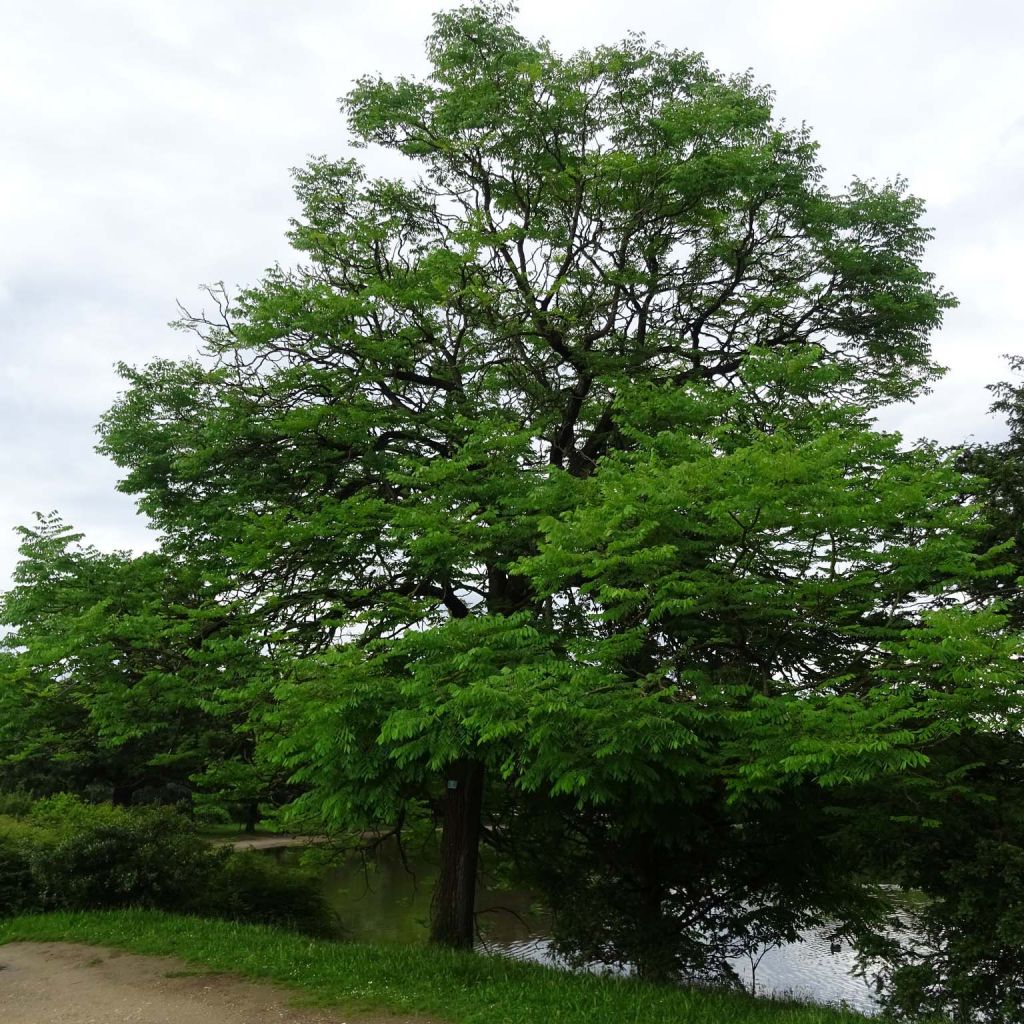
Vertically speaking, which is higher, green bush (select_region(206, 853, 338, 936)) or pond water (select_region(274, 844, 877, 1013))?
green bush (select_region(206, 853, 338, 936))

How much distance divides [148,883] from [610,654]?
33.6 feet

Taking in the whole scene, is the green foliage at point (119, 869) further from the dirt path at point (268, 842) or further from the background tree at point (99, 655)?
the dirt path at point (268, 842)

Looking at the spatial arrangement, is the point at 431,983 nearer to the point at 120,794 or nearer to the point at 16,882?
the point at 16,882

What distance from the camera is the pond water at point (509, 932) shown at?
18.5 meters

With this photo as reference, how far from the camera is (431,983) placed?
31.4ft

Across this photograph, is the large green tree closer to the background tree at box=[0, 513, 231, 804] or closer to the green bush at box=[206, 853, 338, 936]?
the background tree at box=[0, 513, 231, 804]

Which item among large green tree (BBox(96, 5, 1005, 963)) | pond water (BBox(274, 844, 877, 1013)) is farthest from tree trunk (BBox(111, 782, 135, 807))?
large green tree (BBox(96, 5, 1005, 963))

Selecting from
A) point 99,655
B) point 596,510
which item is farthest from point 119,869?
point 596,510

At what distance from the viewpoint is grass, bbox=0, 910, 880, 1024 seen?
841cm

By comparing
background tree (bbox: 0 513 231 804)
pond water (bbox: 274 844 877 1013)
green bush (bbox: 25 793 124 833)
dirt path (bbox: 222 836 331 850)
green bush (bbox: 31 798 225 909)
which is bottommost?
pond water (bbox: 274 844 877 1013)

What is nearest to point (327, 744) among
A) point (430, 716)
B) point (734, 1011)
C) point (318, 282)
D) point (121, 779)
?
point (430, 716)

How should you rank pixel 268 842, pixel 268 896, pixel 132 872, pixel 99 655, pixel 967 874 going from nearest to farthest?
pixel 967 874 < pixel 99 655 < pixel 132 872 < pixel 268 896 < pixel 268 842

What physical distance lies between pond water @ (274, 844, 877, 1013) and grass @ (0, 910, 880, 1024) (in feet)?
14.0

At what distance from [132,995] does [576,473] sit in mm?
9390
